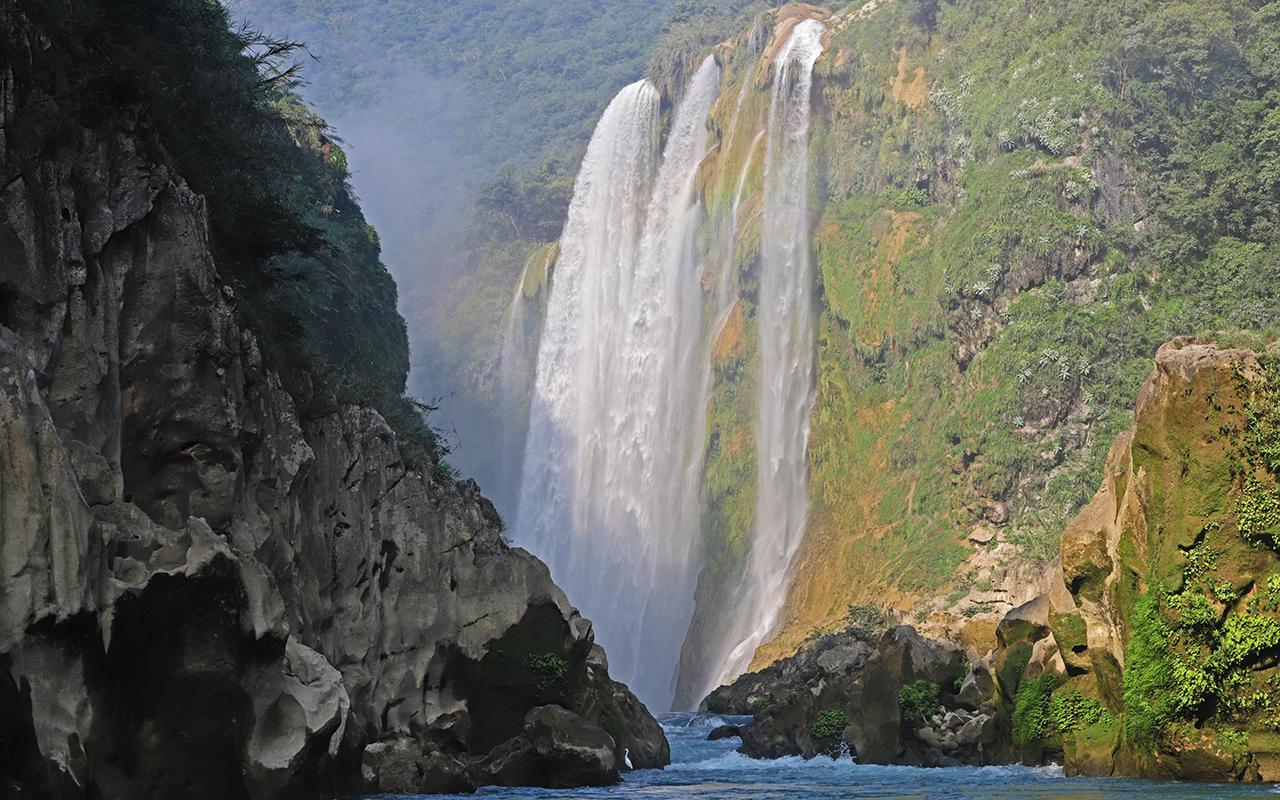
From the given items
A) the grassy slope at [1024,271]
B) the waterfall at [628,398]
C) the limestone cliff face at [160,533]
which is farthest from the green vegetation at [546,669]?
the waterfall at [628,398]

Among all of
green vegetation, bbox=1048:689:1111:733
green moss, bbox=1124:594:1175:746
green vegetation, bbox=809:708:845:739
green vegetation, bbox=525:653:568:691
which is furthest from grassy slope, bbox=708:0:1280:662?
green vegetation, bbox=525:653:568:691

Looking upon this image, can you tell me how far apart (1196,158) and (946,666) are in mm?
25687

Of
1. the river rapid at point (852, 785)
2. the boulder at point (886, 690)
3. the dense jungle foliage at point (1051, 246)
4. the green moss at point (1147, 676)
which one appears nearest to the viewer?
the river rapid at point (852, 785)

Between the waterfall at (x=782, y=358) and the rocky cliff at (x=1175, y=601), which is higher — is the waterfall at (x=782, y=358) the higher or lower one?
the higher one

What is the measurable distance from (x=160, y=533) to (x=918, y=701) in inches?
830

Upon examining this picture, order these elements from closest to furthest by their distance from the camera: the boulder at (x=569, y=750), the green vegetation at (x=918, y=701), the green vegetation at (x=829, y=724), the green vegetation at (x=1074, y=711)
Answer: the green vegetation at (x=1074, y=711) < the boulder at (x=569, y=750) < the green vegetation at (x=918, y=701) < the green vegetation at (x=829, y=724)

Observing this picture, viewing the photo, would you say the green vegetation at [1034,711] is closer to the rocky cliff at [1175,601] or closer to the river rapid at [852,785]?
the rocky cliff at [1175,601]

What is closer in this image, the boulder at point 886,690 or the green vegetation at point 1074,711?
the green vegetation at point 1074,711

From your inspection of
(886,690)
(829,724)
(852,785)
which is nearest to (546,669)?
(852,785)

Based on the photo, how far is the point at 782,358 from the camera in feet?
187

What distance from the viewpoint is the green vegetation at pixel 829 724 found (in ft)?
98.8

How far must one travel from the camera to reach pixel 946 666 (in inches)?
1151

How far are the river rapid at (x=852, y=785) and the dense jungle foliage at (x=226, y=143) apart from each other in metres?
10.1

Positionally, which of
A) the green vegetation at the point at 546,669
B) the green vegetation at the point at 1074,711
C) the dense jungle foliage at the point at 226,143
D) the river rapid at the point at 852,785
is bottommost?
the river rapid at the point at 852,785
